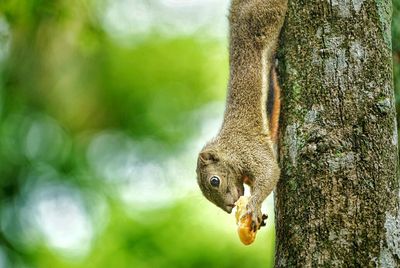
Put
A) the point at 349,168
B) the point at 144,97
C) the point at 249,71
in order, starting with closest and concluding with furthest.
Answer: the point at 349,168 → the point at 249,71 → the point at 144,97

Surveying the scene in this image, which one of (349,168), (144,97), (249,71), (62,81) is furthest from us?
(144,97)

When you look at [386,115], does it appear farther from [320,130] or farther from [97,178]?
[97,178]

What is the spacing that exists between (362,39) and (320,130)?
0.50 metres

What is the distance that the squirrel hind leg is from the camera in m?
5.03

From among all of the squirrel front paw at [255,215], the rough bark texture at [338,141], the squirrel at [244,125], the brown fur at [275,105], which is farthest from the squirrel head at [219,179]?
the rough bark texture at [338,141]

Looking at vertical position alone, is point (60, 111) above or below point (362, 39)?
above

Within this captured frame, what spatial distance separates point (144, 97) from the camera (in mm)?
16062

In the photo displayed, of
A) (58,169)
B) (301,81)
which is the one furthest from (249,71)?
(58,169)

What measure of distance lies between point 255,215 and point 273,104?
2.22ft

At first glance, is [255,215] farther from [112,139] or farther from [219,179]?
[112,139]

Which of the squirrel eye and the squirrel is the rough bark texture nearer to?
the squirrel

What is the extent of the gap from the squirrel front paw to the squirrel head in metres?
0.31

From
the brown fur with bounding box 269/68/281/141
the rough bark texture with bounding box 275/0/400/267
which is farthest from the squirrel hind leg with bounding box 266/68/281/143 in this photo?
the rough bark texture with bounding box 275/0/400/267

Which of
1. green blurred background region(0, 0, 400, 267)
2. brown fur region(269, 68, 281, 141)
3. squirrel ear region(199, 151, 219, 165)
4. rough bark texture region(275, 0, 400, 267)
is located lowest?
rough bark texture region(275, 0, 400, 267)
